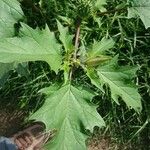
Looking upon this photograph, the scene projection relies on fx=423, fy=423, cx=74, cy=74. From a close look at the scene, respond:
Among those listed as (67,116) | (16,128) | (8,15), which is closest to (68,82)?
(67,116)

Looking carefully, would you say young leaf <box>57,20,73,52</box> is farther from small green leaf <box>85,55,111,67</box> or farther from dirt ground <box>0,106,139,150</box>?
dirt ground <box>0,106,139,150</box>

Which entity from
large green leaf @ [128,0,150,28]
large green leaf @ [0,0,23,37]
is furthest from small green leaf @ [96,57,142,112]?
large green leaf @ [0,0,23,37]

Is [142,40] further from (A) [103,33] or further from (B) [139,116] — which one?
(B) [139,116]

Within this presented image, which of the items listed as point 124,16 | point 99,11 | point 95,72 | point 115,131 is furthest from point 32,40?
point 115,131

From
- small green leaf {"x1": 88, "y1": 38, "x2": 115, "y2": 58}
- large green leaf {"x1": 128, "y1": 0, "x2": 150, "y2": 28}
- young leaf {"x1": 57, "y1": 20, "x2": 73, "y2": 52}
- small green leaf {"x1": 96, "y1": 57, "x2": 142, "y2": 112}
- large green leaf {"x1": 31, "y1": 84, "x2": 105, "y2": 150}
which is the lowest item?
large green leaf {"x1": 31, "y1": 84, "x2": 105, "y2": 150}

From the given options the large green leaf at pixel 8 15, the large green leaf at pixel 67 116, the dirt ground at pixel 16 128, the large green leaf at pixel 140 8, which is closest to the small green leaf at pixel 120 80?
the large green leaf at pixel 67 116

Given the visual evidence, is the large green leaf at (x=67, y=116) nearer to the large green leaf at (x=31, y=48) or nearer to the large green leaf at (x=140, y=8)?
the large green leaf at (x=31, y=48)
